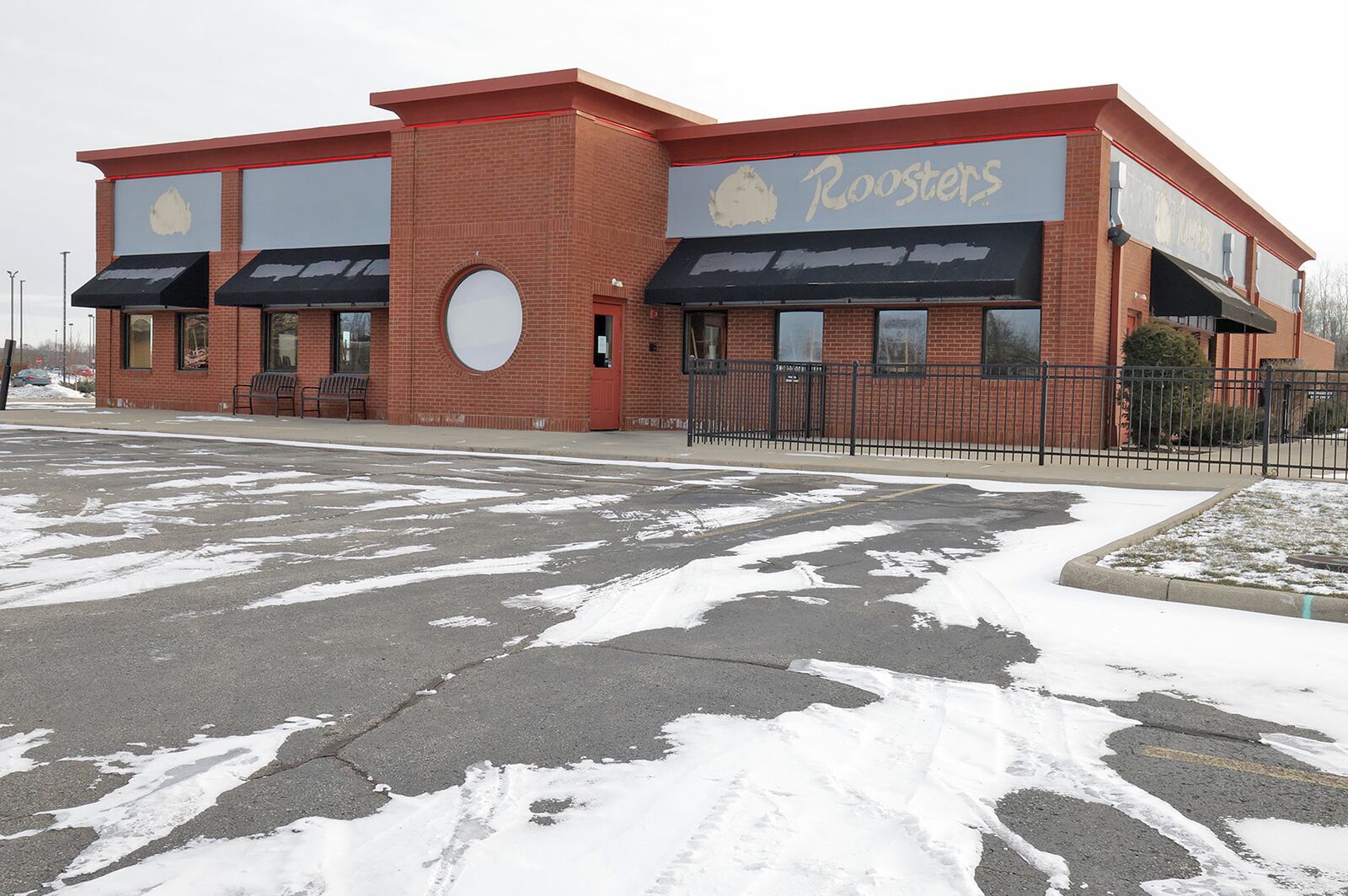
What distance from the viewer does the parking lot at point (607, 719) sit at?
11.6 ft

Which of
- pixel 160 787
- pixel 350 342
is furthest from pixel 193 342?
pixel 160 787

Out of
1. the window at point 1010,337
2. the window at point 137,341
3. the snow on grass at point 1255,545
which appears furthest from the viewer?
the window at point 137,341

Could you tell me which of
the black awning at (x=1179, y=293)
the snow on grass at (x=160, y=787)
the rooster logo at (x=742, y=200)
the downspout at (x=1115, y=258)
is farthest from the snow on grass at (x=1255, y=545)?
the rooster logo at (x=742, y=200)

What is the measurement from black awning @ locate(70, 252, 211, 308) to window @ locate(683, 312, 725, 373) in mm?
13430

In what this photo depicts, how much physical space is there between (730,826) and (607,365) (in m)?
21.4

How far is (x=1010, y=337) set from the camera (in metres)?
22.3

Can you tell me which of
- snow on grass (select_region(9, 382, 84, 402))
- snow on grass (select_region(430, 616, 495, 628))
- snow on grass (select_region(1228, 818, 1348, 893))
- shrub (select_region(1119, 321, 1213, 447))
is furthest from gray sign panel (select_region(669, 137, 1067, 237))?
snow on grass (select_region(9, 382, 84, 402))

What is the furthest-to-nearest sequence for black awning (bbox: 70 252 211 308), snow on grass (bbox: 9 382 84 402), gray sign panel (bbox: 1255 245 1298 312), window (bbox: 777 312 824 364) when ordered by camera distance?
snow on grass (bbox: 9 382 84 402) < gray sign panel (bbox: 1255 245 1298 312) < black awning (bbox: 70 252 211 308) < window (bbox: 777 312 824 364)

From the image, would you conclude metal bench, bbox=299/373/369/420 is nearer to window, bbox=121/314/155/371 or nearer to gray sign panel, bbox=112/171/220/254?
gray sign panel, bbox=112/171/220/254

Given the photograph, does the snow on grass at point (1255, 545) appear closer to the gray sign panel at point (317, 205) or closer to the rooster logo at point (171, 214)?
the gray sign panel at point (317, 205)

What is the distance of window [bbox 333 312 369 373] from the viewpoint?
28531mm

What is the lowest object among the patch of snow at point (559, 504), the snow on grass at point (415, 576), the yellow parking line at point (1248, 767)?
the yellow parking line at point (1248, 767)

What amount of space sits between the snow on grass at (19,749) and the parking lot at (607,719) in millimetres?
17

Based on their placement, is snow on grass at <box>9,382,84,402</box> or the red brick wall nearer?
the red brick wall
